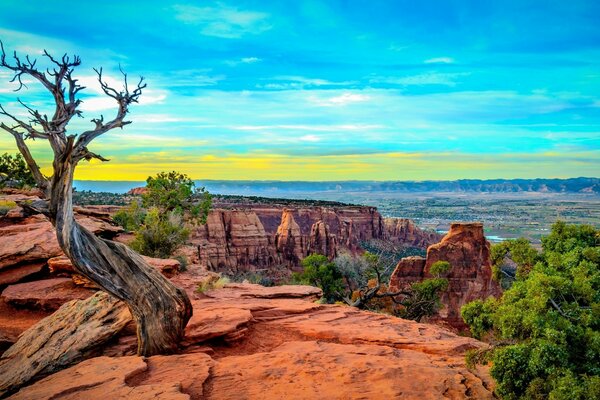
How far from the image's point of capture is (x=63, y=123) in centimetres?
859

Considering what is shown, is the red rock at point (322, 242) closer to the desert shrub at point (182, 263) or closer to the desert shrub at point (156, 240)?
the desert shrub at point (156, 240)

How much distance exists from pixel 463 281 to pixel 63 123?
134ft

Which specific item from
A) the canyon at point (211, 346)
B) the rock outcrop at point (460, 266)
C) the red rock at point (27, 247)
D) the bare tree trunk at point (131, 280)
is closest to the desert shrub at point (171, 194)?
the canyon at point (211, 346)

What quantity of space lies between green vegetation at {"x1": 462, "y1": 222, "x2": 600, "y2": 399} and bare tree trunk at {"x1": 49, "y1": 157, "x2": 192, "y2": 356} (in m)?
6.47

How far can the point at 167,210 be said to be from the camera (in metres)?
34.2

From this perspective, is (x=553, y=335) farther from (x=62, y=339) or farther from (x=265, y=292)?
(x=265, y=292)

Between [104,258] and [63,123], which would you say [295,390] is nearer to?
[104,258]

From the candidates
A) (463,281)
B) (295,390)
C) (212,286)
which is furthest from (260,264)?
(295,390)

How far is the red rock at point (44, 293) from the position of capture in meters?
13.9

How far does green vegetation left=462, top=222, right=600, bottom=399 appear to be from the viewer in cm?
770

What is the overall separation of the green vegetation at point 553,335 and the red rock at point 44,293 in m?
11.6

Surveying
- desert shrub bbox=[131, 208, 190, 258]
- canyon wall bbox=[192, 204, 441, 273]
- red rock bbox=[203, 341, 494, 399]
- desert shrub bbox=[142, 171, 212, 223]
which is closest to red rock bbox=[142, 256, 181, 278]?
desert shrub bbox=[131, 208, 190, 258]

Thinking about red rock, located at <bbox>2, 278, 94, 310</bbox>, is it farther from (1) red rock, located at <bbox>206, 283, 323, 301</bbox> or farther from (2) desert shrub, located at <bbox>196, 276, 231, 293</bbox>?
(1) red rock, located at <bbox>206, 283, 323, 301</bbox>

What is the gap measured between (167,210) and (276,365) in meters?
26.5
